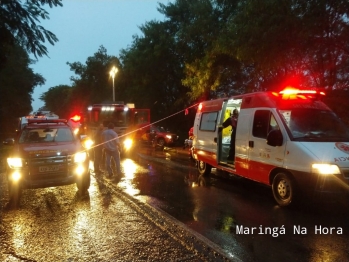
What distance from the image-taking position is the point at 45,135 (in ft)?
31.8

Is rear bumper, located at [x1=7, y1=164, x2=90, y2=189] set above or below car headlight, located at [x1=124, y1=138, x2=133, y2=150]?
Answer: below

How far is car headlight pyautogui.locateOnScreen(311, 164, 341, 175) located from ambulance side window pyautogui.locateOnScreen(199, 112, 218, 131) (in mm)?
4313

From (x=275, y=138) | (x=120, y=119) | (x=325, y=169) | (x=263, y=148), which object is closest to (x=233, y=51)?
Answer: (x=120, y=119)

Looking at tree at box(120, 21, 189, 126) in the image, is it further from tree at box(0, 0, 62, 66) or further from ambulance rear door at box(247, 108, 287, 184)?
ambulance rear door at box(247, 108, 287, 184)

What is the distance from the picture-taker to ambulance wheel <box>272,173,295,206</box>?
748 centimetres

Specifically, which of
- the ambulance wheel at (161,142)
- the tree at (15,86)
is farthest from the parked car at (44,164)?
the tree at (15,86)

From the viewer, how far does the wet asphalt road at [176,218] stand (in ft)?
17.3

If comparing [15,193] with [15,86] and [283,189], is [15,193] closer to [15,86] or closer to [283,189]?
[283,189]

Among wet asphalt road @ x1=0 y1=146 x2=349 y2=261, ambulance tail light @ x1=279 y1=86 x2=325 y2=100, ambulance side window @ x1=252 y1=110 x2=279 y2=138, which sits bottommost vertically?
wet asphalt road @ x1=0 y1=146 x2=349 y2=261

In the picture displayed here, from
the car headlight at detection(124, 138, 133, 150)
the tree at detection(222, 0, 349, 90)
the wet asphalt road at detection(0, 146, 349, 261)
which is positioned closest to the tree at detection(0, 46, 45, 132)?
the car headlight at detection(124, 138, 133, 150)

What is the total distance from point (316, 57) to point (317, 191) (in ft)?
27.5

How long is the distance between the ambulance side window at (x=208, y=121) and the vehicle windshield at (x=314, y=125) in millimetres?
3214

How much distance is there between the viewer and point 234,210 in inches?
297

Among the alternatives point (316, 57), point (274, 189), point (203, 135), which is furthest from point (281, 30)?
point (274, 189)
